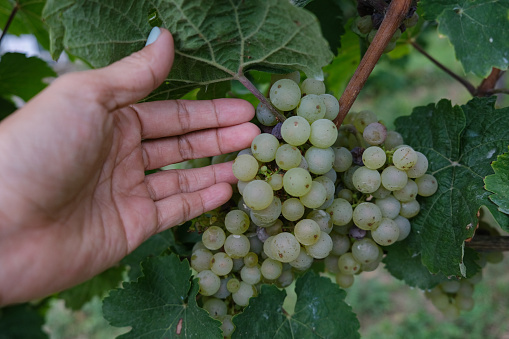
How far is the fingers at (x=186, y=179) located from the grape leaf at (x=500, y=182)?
Answer: 74 cm

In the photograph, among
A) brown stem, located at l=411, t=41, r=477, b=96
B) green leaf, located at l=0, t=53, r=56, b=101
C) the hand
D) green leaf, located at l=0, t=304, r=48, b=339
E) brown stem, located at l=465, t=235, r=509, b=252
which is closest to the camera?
the hand

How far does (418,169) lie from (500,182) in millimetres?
216

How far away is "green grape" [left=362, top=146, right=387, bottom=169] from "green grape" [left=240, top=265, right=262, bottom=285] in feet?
1.51

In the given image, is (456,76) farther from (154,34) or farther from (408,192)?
(154,34)

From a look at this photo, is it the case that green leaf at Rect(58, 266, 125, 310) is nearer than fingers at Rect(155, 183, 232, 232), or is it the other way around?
fingers at Rect(155, 183, 232, 232)

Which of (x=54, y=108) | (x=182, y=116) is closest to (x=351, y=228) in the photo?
(x=182, y=116)

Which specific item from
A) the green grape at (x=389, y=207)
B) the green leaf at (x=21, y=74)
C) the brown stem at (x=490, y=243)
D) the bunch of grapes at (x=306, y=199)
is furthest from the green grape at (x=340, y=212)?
the green leaf at (x=21, y=74)

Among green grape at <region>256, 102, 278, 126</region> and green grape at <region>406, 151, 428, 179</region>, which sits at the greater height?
green grape at <region>256, 102, 278, 126</region>

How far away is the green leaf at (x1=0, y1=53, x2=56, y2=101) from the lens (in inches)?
75.5

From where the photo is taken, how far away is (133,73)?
3.56 feet

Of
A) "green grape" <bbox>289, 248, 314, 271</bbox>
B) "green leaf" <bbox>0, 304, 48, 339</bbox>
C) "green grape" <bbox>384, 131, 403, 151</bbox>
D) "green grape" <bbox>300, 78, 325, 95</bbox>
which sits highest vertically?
"green grape" <bbox>300, 78, 325, 95</bbox>

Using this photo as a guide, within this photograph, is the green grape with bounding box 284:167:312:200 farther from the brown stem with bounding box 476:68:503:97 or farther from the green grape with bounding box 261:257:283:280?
the brown stem with bounding box 476:68:503:97

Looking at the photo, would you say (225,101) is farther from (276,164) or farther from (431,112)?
(431,112)

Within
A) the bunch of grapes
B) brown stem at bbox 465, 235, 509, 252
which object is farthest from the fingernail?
brown stem at bbox 465, 235, 509, 252
